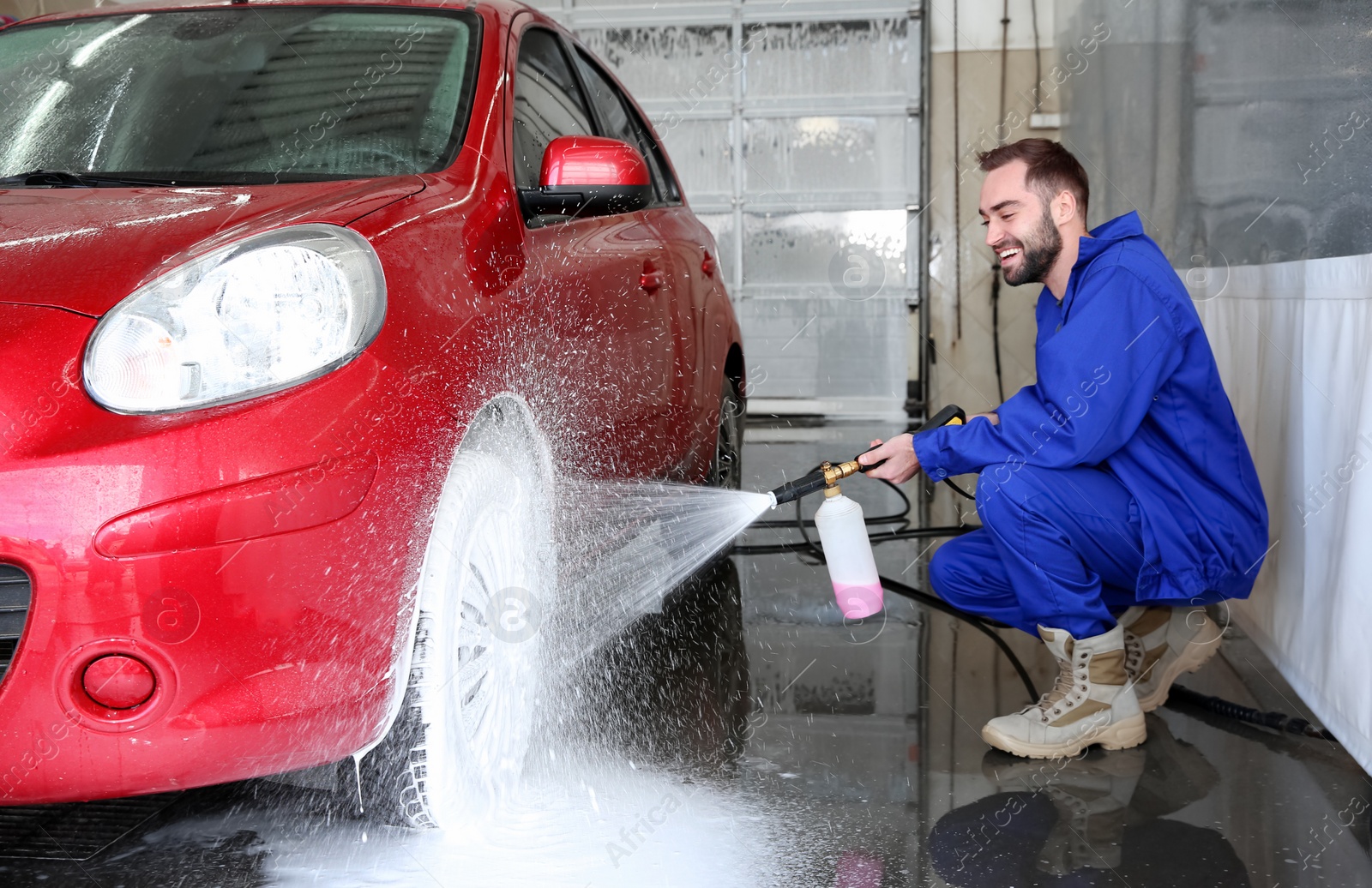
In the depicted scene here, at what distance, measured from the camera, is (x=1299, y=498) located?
8.29ft

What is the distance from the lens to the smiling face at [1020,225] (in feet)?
7.93

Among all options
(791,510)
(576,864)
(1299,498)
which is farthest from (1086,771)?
(791,510)

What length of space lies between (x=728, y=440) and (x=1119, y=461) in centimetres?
163

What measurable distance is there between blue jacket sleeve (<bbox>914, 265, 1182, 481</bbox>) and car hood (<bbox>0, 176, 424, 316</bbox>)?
1181mm

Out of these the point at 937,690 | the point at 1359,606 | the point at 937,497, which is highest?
the point at 1359,606

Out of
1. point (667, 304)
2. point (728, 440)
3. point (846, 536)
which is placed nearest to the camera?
point (846, 536)

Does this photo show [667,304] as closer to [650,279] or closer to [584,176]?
[650,279]

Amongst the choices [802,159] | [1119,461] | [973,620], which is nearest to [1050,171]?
[1119,461]

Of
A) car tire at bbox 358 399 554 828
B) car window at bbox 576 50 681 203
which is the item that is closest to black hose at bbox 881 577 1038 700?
car tire at bbox 358 399 554 828

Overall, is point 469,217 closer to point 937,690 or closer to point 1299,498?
point 937,690

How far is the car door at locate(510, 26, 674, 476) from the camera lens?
6.83ft

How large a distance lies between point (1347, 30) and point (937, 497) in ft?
9.46

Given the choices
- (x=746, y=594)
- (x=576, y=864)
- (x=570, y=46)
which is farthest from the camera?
(x=746, y=594)

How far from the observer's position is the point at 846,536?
237 centimetres
